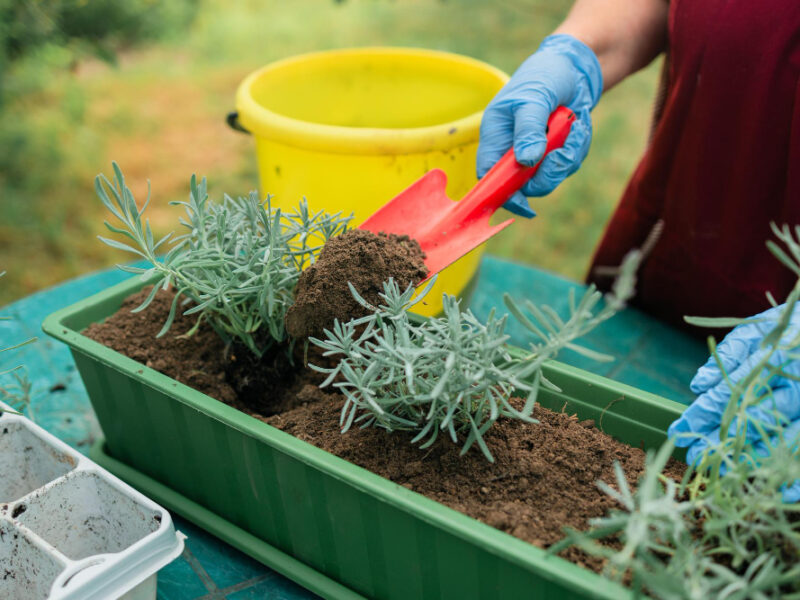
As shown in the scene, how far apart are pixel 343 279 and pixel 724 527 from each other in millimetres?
454

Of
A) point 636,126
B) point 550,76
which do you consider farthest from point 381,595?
point 636,126

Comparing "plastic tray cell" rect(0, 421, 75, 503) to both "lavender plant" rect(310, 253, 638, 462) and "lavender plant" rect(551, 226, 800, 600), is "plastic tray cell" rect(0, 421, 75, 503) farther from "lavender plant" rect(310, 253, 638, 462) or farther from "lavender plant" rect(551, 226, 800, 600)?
"lavender plant" rect(551, 226, 800, 600)

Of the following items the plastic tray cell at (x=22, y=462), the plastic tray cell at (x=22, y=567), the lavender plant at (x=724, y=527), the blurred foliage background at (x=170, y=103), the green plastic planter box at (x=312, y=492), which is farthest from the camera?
the blurred foliage background at (x=170, y=103)

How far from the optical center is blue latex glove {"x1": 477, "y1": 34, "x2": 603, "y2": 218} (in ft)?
3.39

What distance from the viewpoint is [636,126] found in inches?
130

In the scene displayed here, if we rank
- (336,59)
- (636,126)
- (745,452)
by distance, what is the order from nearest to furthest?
(745,452) → (336,59) → (636,126)

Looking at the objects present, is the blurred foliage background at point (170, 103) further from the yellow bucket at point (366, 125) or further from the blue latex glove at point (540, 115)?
the blue latex glove at point (540, 115)

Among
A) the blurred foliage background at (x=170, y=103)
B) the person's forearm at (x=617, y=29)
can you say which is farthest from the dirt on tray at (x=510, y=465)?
the blurred foliage background at (x=170, y=103)

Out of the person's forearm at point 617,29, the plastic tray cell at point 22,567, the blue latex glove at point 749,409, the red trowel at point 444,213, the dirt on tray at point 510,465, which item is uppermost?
the person's forearm at point 617,29

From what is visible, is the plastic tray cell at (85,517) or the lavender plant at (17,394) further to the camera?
the lavender plant at (17,394)

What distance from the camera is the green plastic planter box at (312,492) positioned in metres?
0.59

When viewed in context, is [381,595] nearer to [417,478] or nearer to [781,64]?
[417,478]

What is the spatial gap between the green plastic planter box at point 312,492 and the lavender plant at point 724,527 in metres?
0.06

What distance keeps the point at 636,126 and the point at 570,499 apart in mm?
2993
